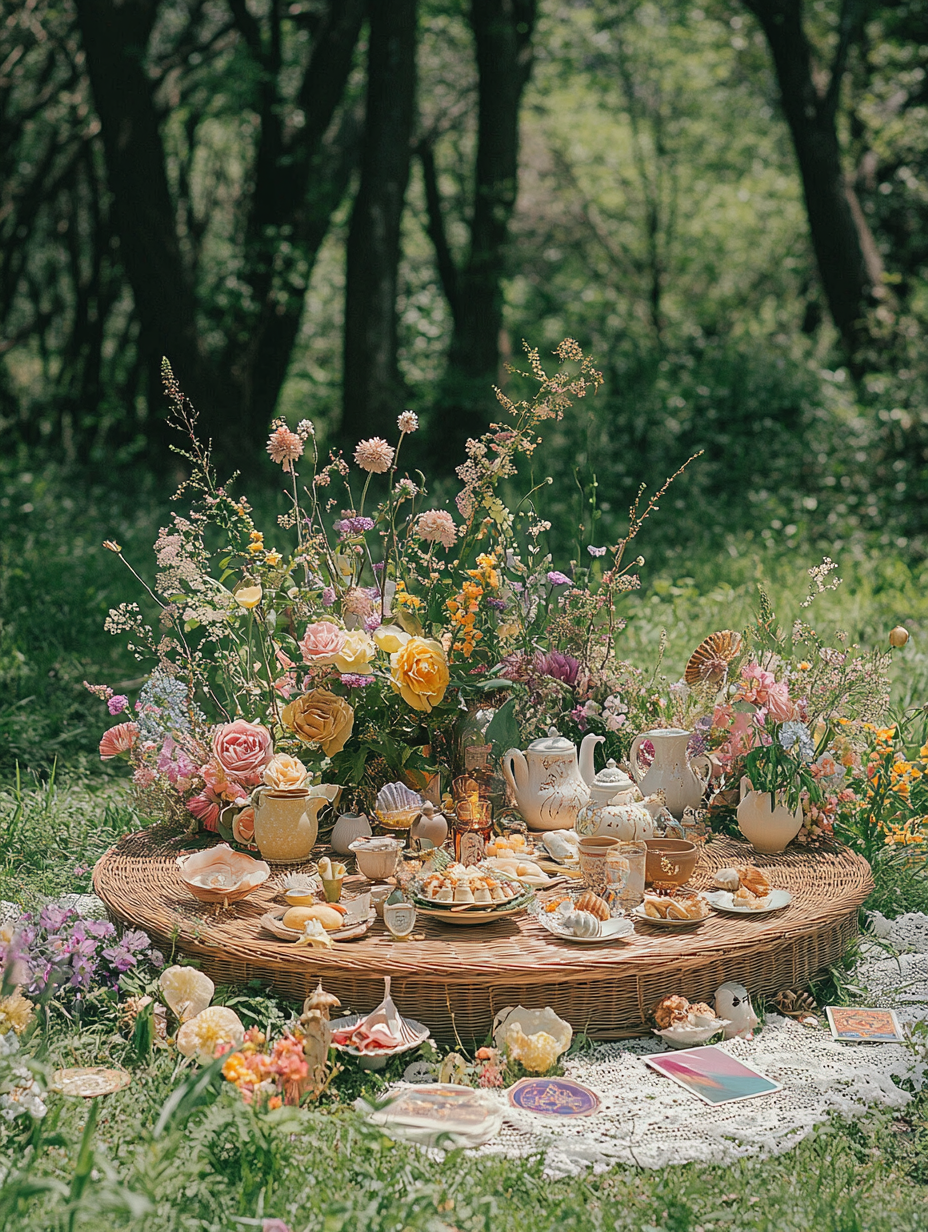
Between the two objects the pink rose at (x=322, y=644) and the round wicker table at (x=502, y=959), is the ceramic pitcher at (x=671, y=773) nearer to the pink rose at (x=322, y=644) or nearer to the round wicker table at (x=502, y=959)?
the round wicker table at (x=502, y=959)

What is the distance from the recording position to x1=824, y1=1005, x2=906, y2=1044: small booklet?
308 centimetres

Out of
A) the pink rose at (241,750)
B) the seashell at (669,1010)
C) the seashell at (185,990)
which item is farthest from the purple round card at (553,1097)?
the pink rose at (241,750)

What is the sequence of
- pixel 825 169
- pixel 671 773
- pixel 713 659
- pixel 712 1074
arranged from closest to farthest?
pixel 712 1074
pixel 671 773
pixel 713 659
pixel 825 169

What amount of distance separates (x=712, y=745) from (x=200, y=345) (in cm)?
618

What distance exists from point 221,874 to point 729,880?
144 cm

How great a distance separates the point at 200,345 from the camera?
908 cm

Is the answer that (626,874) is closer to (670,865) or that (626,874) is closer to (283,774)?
(670,865)

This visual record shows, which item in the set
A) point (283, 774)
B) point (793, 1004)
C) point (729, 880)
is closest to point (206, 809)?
point (283, 774)

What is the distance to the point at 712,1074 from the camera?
9.50 feet

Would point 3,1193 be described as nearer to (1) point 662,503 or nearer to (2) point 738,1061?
(2) point 738,1061

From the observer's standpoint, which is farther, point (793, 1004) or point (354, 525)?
point (354, 525)

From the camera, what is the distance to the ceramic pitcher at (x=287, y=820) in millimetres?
3559

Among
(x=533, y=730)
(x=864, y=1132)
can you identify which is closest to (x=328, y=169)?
(x=533, y=730)

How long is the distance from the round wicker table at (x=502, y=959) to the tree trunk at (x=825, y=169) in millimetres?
8371
